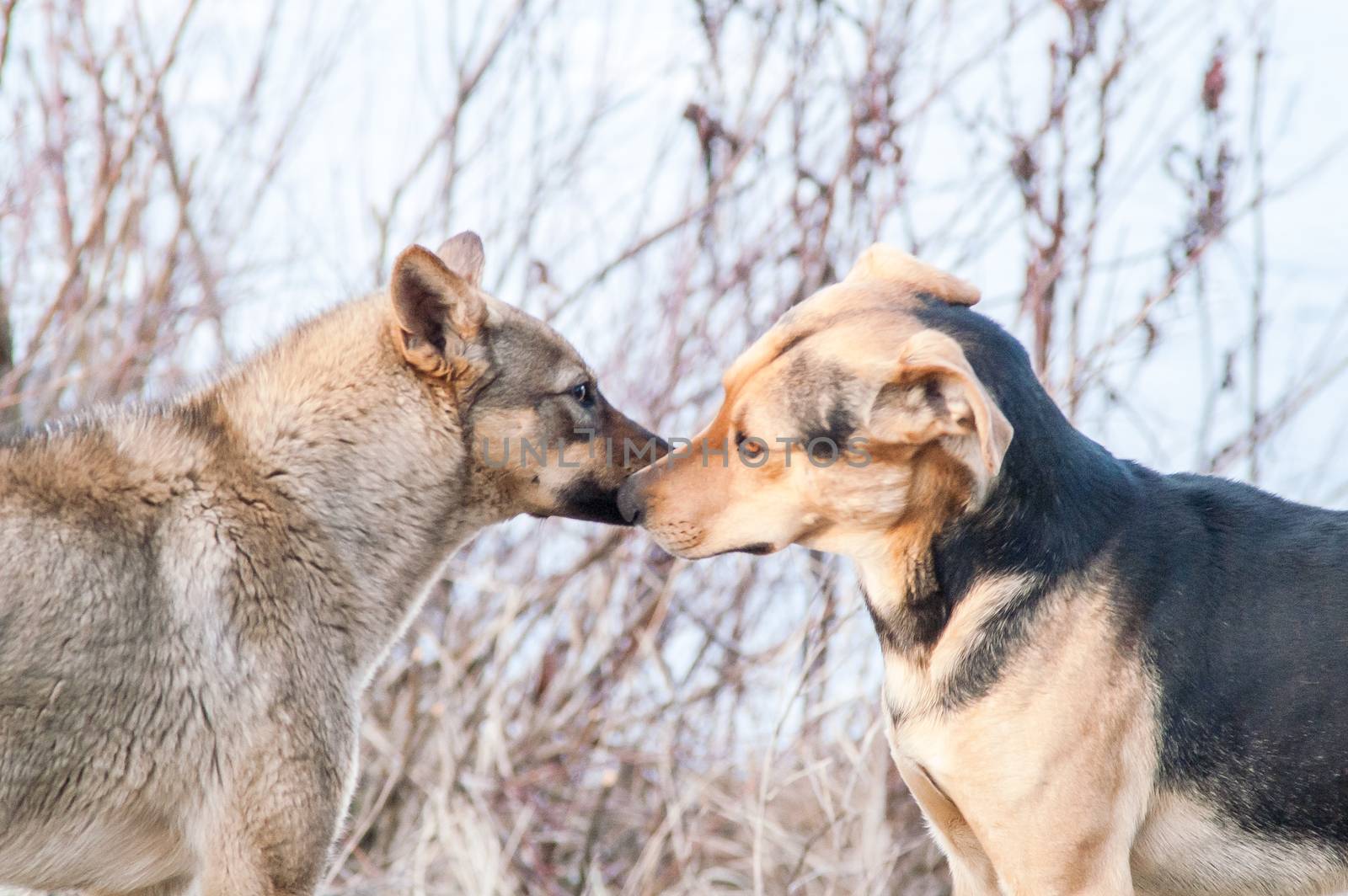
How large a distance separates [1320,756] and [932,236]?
10.2 feet

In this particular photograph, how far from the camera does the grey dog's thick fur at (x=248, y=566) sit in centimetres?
308

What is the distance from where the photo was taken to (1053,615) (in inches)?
124

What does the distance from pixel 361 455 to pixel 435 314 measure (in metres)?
0.43

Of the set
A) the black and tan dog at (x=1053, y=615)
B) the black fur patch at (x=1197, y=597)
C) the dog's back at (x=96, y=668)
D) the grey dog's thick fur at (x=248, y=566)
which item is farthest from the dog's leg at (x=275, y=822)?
the black fur patch at (x=1197, y=597)

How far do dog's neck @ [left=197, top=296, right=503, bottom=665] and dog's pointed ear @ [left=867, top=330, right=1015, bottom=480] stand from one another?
122cm

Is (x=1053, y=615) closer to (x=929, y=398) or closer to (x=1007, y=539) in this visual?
(x=1007, y=539)

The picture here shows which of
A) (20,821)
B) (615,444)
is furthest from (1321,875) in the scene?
(20,821)

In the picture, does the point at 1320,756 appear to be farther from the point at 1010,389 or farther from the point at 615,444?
the point at 615,444

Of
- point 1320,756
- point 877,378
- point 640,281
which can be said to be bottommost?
point 1320,756

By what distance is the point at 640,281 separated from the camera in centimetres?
593

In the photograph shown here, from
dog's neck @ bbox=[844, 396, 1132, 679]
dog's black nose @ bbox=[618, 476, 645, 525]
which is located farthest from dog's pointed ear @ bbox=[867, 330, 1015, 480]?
dog's black nose @ bbox=[618, 476, 645, 525]

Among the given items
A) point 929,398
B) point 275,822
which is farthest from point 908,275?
point 275,822

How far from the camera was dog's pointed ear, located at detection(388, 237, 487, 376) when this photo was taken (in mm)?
3561

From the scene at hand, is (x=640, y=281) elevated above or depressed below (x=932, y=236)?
below
